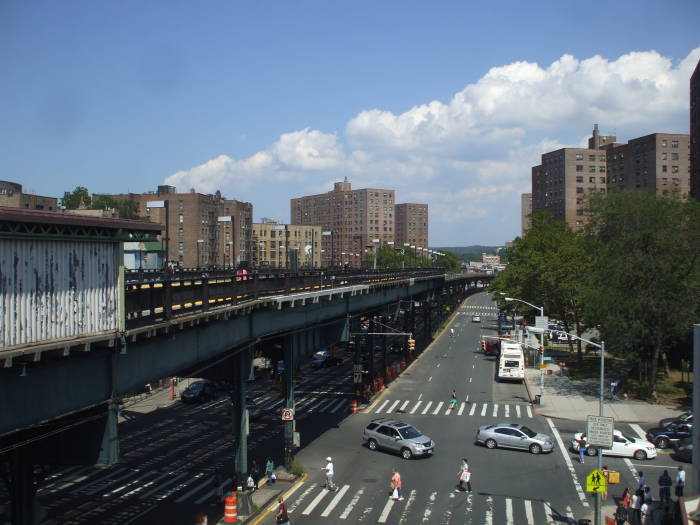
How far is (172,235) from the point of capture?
113 m

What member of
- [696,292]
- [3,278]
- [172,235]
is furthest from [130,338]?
[172,235]

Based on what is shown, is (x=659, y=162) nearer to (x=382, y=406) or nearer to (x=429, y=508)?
(x=382, y=406)

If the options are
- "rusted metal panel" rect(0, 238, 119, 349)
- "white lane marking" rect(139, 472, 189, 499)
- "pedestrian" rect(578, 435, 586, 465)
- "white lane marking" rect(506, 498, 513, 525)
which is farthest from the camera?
"pedestrian" rect(578, 435, 586, 465)

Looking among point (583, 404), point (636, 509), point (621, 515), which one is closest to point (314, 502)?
point (621, 515)

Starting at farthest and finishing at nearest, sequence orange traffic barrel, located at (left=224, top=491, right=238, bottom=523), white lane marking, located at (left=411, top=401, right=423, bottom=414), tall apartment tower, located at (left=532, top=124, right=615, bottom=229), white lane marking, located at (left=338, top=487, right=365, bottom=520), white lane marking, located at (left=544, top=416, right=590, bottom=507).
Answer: tall apartment tower, located at (left=532, top=124, right=615, bottom=229)
white lane marking, located at (left=411, top=401, right=423, bottom=414)
white lane marking, located at (left=544, top=416, right=590, bottom=507)
white lane marking, located at (left=338, top=487, right=365, bottom=520)
orange traffic barrel, located at (left=224, top=491, right=238, bottom=523)

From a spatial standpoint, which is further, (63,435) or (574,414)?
(574,414)

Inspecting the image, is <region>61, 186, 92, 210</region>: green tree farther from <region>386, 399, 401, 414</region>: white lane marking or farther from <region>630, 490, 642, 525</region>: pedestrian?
<region>630, 490, 642, 525</region>: pedestrian

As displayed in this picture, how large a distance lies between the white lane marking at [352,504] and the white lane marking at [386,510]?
122 cm

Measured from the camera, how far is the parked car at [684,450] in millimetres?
30859

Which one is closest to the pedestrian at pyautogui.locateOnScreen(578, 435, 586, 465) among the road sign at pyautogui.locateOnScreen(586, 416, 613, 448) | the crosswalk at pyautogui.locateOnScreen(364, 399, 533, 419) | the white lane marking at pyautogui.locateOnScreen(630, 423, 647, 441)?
the white lane marking at pyautogui.locateOnScreen(630, 423, 647, 441)

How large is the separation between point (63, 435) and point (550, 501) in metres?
18.1

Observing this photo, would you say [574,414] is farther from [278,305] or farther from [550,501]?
[278,305]

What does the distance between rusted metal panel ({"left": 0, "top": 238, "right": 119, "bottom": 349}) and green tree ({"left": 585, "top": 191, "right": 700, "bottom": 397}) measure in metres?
39.3

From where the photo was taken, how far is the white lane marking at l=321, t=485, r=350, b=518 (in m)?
23.8
